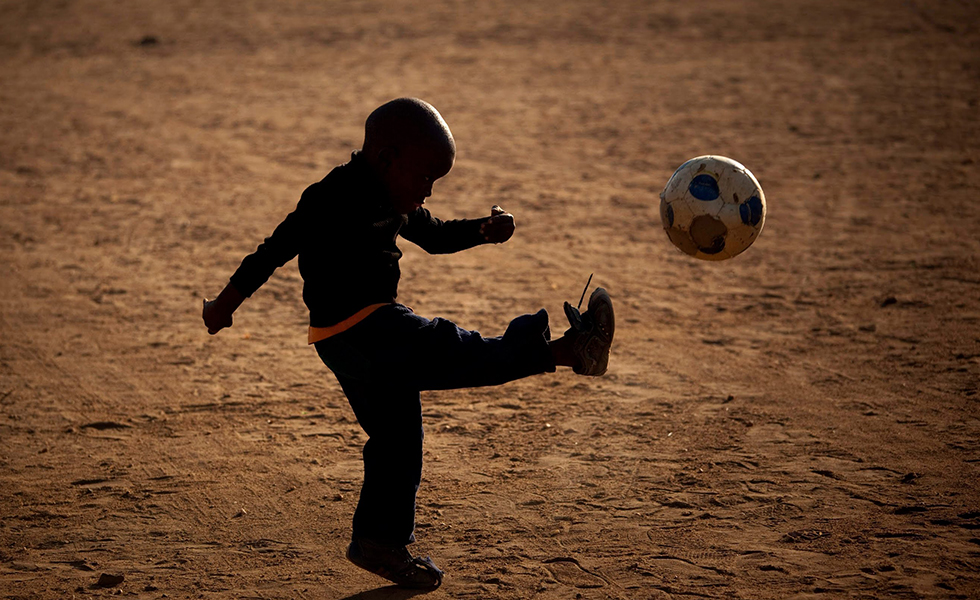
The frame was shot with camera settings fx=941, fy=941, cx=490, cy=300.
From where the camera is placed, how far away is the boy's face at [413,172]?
10.1ft

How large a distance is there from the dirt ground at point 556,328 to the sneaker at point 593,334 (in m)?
0.77

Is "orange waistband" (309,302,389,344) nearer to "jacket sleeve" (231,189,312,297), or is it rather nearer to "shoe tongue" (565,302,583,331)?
"jacket sleeve" (231,189,312,297)

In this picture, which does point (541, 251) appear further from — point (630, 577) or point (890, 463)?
point (630, 577)

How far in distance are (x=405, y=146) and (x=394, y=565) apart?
4.66 ft

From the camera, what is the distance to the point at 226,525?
12.1 ft

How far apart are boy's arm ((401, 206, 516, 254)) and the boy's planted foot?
1.06 meters

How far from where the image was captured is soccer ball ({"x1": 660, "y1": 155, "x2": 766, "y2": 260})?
3.98 metres

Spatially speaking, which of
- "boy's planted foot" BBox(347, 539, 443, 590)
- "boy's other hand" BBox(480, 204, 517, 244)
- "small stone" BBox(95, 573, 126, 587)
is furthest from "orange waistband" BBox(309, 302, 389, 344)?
"small stone" BBox(95, 573, 126, 587)

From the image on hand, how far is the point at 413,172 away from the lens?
3074 mm

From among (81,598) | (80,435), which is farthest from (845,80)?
(81,598)

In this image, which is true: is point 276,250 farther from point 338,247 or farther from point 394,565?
point 394,565

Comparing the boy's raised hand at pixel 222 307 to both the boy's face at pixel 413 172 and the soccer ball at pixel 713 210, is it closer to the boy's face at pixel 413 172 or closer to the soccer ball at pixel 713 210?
the boy's face at pixel 413 172

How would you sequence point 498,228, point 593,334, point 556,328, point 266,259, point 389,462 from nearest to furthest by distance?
point 266,259 < point 593,334 < point 389,462 < point 498,228 < point 556,328

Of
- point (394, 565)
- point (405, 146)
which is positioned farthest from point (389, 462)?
point (405, 146)
